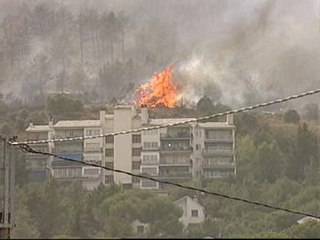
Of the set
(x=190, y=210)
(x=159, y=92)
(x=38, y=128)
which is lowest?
(x=190, y=210)

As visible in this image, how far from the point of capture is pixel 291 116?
30.7 meters

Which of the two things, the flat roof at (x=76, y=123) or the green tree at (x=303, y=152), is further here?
the green tree at (x=303, y=152)

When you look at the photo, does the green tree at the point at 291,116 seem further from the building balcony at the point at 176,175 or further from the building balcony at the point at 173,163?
the building balcony at the point at 176,175

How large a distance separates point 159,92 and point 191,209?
6.77 m

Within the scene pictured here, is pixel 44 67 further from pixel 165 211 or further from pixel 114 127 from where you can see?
pixel 165 211

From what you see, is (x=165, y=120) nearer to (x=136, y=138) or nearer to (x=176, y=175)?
(x=136, y=138)

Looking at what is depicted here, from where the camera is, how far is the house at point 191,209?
25625 millimetres

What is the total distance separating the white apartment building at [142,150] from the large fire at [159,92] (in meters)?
1.77

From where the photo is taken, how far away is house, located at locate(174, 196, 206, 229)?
25.6 m

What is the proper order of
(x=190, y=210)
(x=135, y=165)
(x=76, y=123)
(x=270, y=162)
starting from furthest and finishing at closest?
(x=270, y=162) < (x=76, y=123) < (x=190, y=210) < (x=135, y=165)

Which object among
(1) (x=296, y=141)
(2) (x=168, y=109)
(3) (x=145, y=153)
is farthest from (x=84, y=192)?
(1) (x=296, y=141)

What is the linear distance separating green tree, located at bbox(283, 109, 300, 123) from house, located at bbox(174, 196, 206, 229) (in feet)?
19.8

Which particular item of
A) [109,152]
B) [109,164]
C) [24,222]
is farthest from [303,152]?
[24,222]

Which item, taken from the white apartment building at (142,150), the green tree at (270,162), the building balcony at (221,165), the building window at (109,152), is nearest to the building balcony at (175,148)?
the white apartment building at (142,150)
